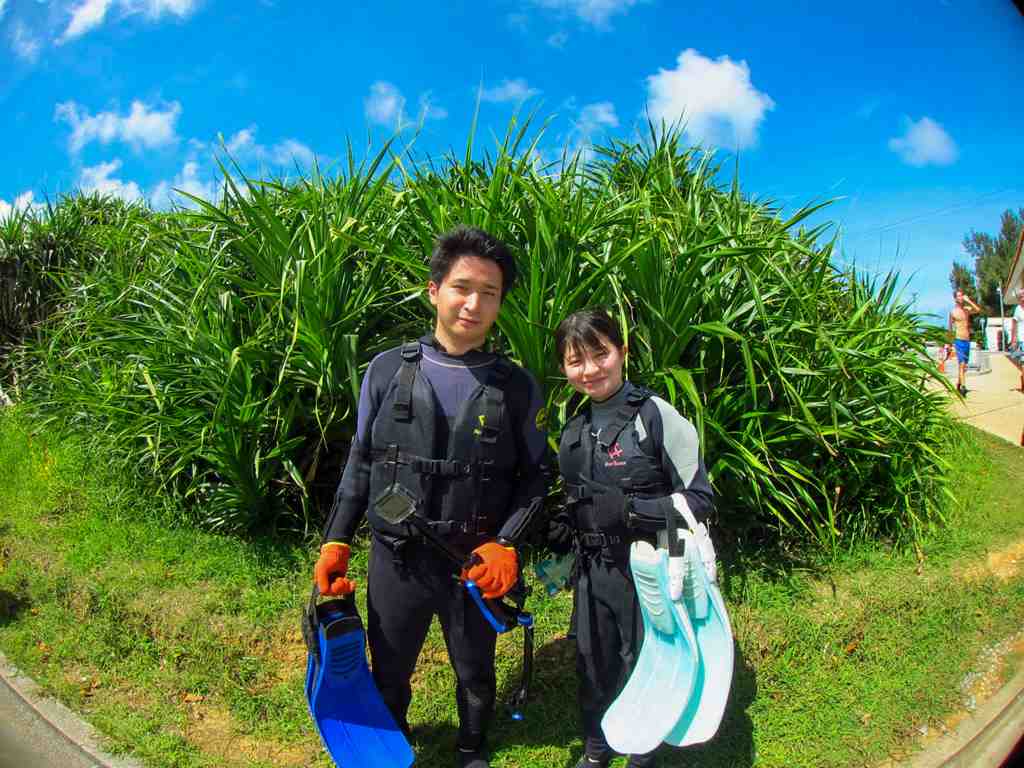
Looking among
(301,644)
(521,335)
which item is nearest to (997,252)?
(521,335)

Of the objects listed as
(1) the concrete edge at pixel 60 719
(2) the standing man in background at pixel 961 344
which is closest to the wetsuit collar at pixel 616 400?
(1) the concrete edge at pixel 60 719

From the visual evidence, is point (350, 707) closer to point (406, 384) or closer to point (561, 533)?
point (561, 533)

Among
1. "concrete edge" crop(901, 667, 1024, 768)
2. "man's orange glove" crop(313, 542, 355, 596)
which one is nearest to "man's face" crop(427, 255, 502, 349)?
"man's orange glove" crop(313, 542, 355, 596)

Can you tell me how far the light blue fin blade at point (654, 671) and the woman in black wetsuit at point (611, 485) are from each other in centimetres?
11

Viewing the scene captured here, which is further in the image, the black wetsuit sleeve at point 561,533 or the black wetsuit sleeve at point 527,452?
the black wetsuit sleeve at point 561,533

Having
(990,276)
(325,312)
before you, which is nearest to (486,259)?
(990,276)

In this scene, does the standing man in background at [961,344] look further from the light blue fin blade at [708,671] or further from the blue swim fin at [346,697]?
the blue swim fin at [346,697]

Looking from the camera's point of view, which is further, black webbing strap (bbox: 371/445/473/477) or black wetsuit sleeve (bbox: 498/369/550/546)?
black wetsuit sleeve (bbox: 498/369/550/546)

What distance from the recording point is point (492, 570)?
2090mm

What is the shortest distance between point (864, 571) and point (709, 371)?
1.50 m

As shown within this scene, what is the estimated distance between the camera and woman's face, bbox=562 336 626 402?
220cm

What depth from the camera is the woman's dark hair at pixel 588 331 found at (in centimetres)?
219

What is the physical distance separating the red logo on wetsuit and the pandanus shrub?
3.29 ft

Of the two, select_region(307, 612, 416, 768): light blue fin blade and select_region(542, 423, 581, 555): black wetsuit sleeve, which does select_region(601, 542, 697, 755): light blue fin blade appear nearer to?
select_region(542, 423, 581, 555): black wetsuit sleeve
